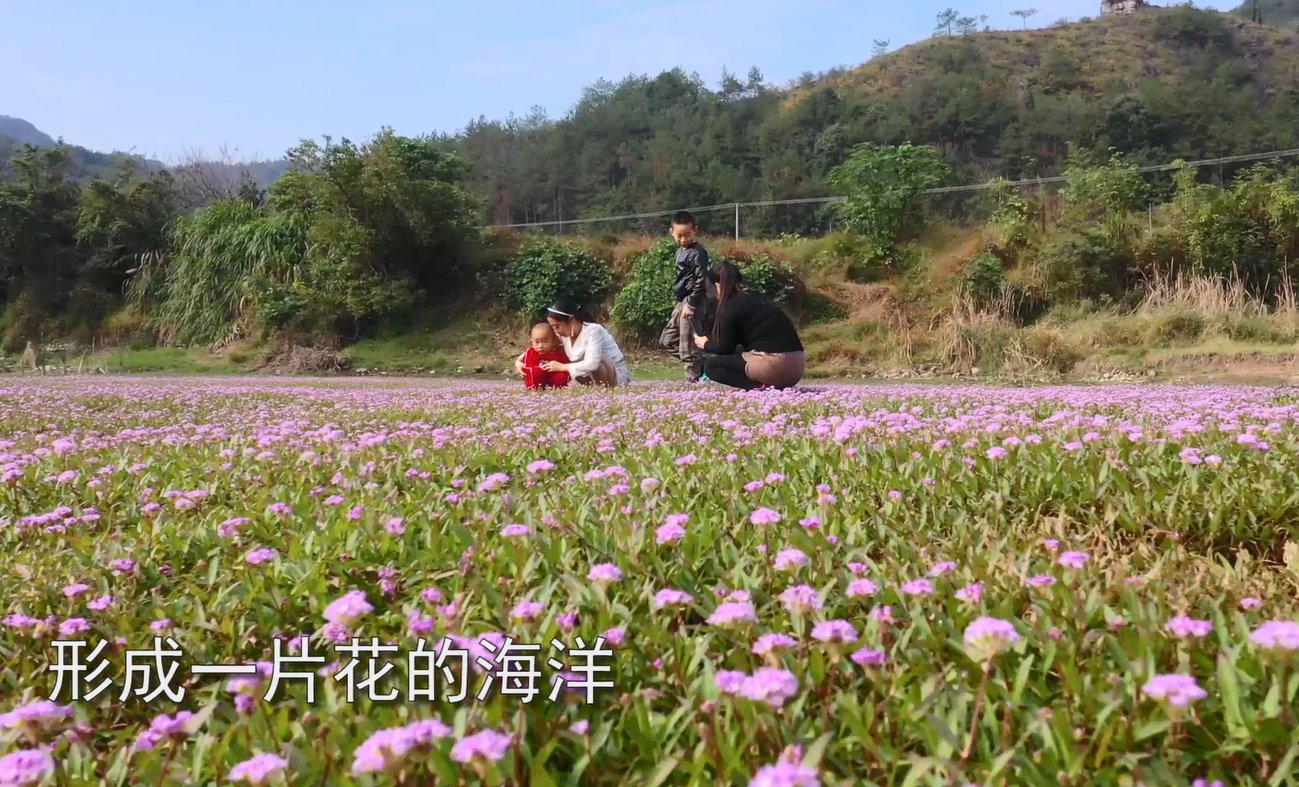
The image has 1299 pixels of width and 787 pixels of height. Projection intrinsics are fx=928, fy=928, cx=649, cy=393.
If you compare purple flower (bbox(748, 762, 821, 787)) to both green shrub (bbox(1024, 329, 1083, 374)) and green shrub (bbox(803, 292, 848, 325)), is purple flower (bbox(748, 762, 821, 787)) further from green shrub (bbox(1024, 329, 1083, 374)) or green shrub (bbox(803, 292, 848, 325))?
green shrub (bbox(803, 292, 848, 325))

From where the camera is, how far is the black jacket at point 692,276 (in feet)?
29.3

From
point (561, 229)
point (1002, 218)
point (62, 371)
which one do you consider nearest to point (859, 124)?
point (561, 229)

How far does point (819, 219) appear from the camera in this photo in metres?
27.1

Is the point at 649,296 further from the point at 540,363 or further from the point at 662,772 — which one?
the point at 662,772

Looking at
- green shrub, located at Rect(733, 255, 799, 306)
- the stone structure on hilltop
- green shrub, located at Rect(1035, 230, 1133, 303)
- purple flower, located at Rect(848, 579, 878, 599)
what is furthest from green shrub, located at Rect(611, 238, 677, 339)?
the stone structure on hilltop

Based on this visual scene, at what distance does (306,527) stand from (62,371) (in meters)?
16.8

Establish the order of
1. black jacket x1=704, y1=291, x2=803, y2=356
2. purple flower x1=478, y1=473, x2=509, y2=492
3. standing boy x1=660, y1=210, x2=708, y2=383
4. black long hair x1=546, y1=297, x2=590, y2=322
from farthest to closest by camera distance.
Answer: standing boy x1=660, y1=210, x2=708, y2=383 < black long hair x1=546, y1=297, x2=590, y2=322 < black jacket x1=704, y1=291, x2=803, y2=356 < purple flower x1=478, y1=473, x2=509, y2=492

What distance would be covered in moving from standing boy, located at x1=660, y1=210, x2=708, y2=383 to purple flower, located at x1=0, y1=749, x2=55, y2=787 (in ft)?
24.7

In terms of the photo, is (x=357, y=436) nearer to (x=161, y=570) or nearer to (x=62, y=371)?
(x=161, y=570)

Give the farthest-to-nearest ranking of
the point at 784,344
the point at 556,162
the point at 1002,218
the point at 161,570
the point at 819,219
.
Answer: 1. the point at 556,162
2. the point at 819,219
3. the point at 1002,218
4. the point at 784,344
5. the point at 161,570

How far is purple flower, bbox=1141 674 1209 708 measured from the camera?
1.11 metres

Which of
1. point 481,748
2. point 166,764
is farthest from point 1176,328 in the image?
point 166,764

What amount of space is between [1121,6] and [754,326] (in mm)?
74335

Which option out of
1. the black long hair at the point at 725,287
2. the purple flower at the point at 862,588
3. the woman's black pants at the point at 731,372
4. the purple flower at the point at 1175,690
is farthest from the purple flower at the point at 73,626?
the black long hair at the point at 725,287
